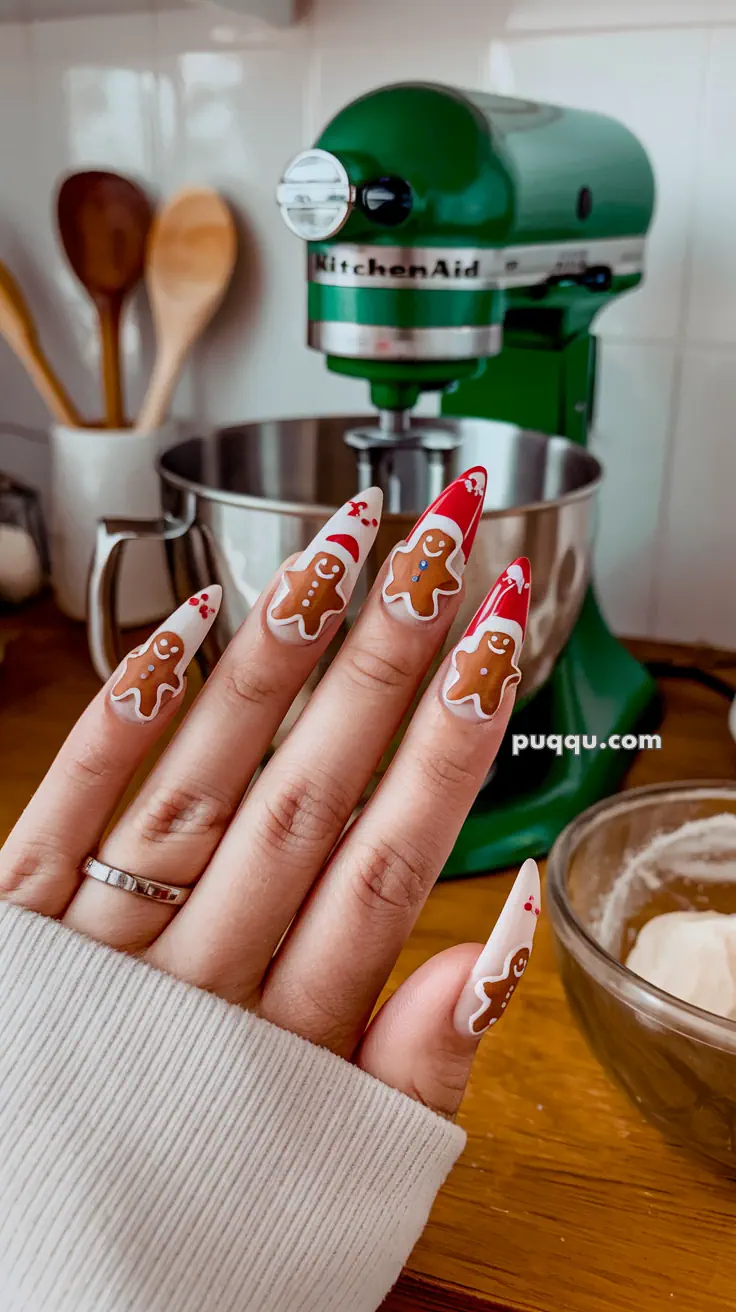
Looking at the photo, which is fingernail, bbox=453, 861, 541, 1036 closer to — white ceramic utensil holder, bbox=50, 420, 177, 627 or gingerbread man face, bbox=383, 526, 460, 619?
gingerbread man face, bbox=383, 526, 460, 619

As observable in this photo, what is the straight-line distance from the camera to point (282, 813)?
33 cm

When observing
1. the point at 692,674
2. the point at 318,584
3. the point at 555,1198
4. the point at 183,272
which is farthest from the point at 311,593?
the point at 183,272

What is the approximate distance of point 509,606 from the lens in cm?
33

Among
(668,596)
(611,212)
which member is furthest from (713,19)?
(668,596)

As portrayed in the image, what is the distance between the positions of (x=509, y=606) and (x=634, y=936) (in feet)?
0.68

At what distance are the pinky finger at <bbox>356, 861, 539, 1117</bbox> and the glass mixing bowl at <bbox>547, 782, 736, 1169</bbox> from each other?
0.17ft

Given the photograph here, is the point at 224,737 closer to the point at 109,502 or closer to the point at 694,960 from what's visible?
the point at 694,960

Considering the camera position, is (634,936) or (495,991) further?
(634,936)

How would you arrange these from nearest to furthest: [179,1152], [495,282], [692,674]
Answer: [179,1152] < [495,282] < [692,674]

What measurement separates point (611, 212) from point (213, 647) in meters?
0.33

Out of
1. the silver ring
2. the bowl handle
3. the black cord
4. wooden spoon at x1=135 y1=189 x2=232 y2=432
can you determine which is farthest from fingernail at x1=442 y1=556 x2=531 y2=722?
wooden spoon at x1=135 y1=189 x2=232 y2=432

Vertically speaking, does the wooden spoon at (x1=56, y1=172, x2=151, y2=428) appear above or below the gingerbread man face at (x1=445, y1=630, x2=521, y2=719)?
above

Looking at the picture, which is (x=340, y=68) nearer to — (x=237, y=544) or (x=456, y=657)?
(x=237, y=544)

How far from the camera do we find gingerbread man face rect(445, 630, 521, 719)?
0.32m
